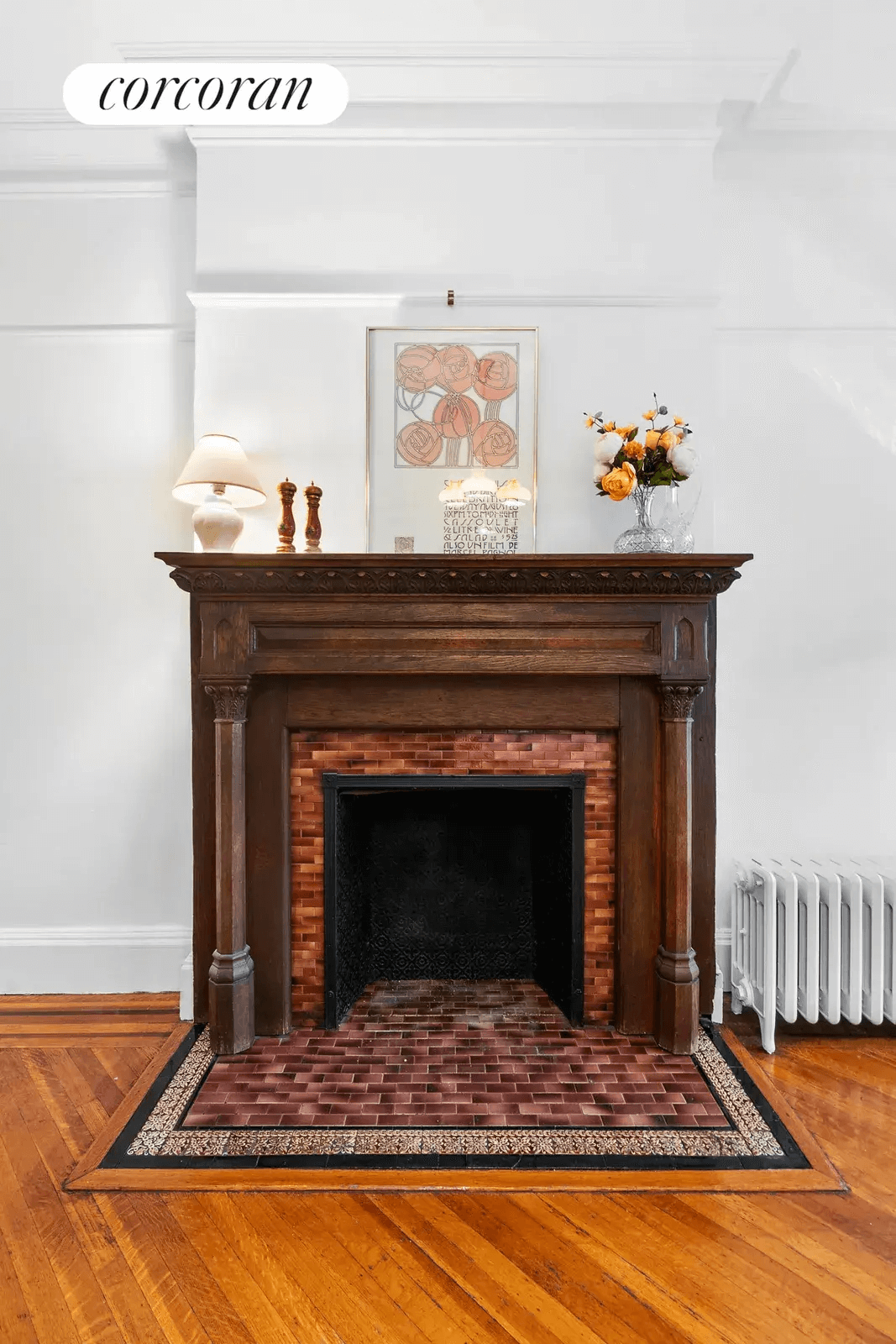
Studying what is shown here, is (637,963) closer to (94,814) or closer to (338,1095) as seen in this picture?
(338,1095)

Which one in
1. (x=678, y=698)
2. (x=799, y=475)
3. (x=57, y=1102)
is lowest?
(x=57, y=1102)

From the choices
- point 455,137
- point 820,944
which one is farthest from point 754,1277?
point 455,137

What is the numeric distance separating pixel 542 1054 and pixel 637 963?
16.8 inches

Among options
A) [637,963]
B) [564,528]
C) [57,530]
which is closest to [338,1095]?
[637,963]

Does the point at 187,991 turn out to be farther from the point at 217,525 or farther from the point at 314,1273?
the point at 217,525

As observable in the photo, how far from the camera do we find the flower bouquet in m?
2.26

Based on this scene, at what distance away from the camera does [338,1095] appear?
2.04 meters

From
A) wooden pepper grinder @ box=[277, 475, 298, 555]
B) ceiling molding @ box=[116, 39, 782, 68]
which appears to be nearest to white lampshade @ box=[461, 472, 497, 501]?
wooden pepper grinder @ box=[277, 475, 298, 555]

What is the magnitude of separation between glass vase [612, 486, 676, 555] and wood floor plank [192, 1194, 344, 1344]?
207cm

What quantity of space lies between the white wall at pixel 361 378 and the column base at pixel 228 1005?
550 millimetres

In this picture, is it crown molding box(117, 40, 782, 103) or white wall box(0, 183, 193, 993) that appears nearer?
crown molding box(117, 40, 782, 103)

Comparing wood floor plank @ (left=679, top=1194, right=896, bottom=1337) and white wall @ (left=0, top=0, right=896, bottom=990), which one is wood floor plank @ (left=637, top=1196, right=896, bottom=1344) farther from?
white wall @ (left=0, top=0, right=896, bottom=990)

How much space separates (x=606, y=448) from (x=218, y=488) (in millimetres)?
1303

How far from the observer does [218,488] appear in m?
2.41
